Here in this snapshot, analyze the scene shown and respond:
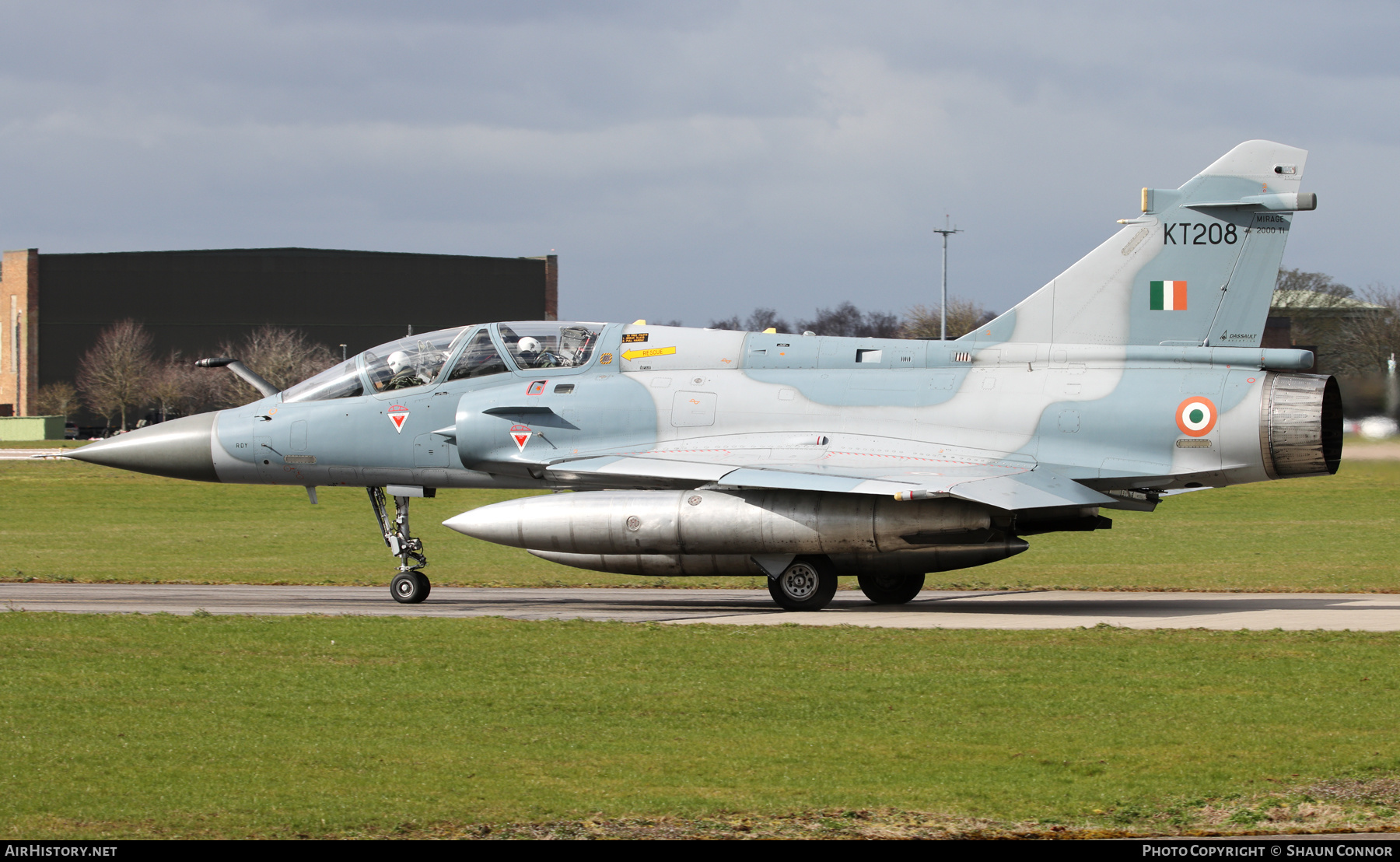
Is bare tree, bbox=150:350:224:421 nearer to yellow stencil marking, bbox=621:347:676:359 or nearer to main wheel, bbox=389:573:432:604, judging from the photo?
main wheel, bbox=389:573:432:604

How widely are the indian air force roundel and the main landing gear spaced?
10.0 meters

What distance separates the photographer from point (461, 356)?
20047 mm

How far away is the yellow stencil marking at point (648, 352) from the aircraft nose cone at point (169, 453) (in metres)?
6.22

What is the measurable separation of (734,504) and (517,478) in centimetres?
379

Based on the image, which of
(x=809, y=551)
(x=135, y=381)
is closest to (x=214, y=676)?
(x=809, y=551)

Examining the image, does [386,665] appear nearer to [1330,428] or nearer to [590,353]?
[590,353]

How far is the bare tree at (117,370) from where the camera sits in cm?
9275

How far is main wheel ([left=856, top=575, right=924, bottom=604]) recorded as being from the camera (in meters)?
19.7

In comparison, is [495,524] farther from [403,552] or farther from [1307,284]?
[1307,284]

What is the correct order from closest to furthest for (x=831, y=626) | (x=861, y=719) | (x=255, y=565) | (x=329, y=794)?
(x=329, y=794), (x=861, y=719), (x=831, y=626), (x=255, y=565)

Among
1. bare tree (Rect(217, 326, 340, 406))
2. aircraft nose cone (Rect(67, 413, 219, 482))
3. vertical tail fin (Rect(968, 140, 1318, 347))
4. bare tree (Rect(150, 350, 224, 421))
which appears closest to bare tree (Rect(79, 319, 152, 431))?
bare tree (Rect(150, 350, 224, 421))

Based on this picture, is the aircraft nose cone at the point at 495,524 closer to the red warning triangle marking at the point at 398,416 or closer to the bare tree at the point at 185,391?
the red warning triangle marking at the point at 398,416

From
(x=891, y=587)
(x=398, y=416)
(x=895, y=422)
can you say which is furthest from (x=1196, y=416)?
(x=398, y=416)
